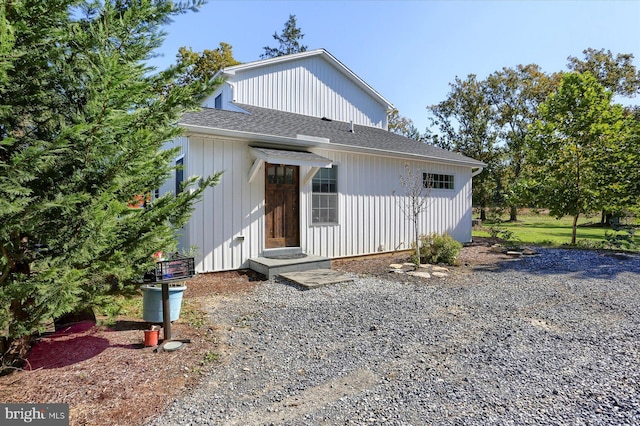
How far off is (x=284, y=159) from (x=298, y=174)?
1060mm

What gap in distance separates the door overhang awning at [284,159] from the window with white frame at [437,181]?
4238 millimetres

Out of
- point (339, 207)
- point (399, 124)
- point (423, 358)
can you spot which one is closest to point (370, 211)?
point (339, 207)

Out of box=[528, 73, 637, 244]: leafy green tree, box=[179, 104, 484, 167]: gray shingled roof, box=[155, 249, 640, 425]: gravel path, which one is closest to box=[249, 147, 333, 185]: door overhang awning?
box=[179, 104, 484, 167]: gray shingled roof

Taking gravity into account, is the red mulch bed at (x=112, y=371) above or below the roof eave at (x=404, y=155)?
below

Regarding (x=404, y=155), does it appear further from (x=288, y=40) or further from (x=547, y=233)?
(x=288, y=40)

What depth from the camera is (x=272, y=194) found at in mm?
7555

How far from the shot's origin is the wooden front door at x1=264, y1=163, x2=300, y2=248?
751cm

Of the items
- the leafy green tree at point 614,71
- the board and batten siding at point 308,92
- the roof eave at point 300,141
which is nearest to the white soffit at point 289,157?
the roof eave at point 300,141

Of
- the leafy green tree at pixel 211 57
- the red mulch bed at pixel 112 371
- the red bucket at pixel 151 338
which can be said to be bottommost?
the red mulch bed at pixel 112 371

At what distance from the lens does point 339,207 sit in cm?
852

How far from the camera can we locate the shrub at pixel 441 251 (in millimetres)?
8148

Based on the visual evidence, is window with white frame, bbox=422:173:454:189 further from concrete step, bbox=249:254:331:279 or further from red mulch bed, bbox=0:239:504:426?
red mulch bed, bbox=0:239:504:426

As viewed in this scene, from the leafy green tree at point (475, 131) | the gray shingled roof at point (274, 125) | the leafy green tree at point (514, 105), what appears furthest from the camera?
the leafy green tree at point (475, 131)

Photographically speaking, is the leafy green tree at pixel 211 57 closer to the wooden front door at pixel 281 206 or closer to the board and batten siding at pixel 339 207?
the board and batten siding at pixel 339 207
